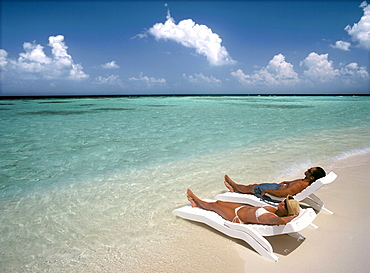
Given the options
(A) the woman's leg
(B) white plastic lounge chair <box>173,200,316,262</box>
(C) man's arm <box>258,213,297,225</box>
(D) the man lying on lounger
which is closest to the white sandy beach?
(B) white plastic lounge chair <box>173,200,316,262</box>

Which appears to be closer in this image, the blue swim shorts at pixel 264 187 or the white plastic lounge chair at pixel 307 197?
the white plastic lounge chair at pixel 307 197

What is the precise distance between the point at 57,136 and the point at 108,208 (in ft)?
26.4

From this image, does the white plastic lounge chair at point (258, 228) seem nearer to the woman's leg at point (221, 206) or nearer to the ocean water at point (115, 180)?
the woman's leg at point (221, 206)

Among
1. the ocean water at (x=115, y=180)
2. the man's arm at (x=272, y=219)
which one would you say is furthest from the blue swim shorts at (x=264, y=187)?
the man's arm at (x=272, y=219)

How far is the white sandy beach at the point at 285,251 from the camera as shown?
270cm

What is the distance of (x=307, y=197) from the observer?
391 cm

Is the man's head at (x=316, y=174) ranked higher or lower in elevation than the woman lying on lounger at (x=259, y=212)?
higher

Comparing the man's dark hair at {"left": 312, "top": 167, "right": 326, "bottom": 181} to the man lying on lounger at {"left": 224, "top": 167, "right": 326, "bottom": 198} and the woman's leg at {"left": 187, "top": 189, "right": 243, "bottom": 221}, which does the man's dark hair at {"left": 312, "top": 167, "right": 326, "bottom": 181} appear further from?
the woman's leg at {"left": 187, "top": 189, "right": 243, "bottom": 221}

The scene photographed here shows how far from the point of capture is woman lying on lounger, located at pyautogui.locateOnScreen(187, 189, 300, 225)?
9.06 feet

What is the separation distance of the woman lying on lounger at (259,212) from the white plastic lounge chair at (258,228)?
6 centimetres

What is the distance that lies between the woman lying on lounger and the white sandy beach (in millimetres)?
277

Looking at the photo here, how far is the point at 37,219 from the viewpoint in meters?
3.93

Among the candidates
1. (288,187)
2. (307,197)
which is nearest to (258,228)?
(288,187)

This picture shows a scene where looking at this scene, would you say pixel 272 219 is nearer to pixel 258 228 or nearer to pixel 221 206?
pixel 258 228
